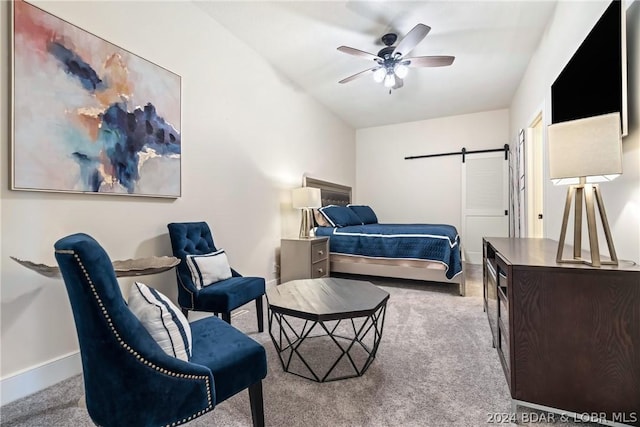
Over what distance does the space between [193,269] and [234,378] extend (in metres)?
1.21

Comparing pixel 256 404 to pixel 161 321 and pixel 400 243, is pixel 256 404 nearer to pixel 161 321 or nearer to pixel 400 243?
pixel 161 321

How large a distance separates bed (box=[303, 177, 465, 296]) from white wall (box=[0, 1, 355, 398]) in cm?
62

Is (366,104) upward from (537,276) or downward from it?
upward

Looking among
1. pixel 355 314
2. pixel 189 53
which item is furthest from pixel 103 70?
pixel 355 314

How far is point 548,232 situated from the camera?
271cm

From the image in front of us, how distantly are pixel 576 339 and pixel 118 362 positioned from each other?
174 centimetres

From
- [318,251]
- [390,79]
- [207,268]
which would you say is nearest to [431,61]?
[390,79]

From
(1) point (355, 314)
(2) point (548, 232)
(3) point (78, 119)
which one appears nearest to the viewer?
(1) point (355, 314)

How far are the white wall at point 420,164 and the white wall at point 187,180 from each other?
6.37 feet

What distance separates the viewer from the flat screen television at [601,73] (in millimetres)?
1428

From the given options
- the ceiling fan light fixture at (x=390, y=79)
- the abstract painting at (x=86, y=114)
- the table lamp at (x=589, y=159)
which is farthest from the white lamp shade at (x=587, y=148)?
the abstract painting at (x=86, y=114)

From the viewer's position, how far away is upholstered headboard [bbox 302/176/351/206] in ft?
14.7

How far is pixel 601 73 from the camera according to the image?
1.61 meters

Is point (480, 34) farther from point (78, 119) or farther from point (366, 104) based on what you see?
point (78, 119)
